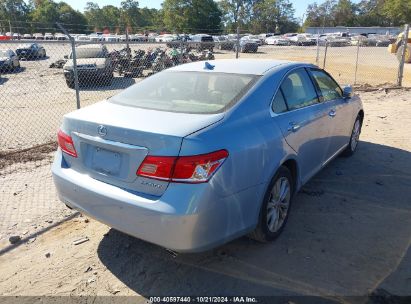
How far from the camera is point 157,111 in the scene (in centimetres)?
312

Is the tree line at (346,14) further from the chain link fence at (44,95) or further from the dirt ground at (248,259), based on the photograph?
the dirt ground at (248,259)

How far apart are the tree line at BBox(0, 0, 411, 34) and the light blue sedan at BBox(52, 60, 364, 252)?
2969 inches

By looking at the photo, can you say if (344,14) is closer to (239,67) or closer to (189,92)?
(239,67)

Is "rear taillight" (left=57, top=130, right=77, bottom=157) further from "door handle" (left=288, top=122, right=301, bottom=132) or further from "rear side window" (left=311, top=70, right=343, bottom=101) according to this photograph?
"rear side window" (left=311, top=70, right=343, bottom=101)

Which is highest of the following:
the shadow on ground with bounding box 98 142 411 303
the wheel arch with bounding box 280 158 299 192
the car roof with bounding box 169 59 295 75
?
the car roof with bounding box 169 59 295 75

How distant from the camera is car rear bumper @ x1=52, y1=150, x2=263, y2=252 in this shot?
254 centimetres

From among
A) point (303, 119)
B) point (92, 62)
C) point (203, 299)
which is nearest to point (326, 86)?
point (303, 119)

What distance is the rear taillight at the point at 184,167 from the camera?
8.37 ft

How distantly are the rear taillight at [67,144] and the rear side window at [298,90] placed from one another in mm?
1934

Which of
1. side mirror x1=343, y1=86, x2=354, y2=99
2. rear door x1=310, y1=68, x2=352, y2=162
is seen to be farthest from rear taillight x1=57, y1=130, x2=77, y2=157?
side mirror x1=343, y1=86, x2=354, y2=99

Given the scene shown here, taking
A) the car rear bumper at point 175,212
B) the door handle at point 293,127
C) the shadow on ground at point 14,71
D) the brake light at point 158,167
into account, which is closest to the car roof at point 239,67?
the door handle at point 293,127

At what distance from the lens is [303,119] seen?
378 cm

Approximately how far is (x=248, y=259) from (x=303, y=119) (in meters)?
1.45

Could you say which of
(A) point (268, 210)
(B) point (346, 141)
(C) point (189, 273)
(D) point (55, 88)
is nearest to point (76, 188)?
(C) point (189, 273)
